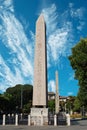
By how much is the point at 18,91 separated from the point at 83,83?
2801 inches

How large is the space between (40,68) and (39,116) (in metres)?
4.40

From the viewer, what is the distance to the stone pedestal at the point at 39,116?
A: 27.8 meters

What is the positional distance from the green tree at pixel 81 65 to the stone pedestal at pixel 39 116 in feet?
35.4

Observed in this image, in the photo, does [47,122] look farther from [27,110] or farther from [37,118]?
[27,110]

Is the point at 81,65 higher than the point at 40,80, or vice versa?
the point at 81,65

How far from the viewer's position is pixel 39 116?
91.7 ft

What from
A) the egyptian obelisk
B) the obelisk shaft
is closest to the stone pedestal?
the egyptian obelisk

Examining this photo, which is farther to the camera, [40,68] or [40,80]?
[40,68]

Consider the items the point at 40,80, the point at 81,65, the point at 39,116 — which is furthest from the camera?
the point at 81,65

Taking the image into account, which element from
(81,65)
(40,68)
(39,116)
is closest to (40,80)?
(40,68)

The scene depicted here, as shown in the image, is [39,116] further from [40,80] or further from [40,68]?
[40,68]

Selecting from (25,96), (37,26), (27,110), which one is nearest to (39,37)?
(37,26)

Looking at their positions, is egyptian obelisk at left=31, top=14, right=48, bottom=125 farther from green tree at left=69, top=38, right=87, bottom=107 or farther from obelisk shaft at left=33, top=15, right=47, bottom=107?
green tree at left=69, top=38, right=87, bottom=107

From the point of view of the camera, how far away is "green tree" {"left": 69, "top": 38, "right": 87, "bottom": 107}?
37656 mm
